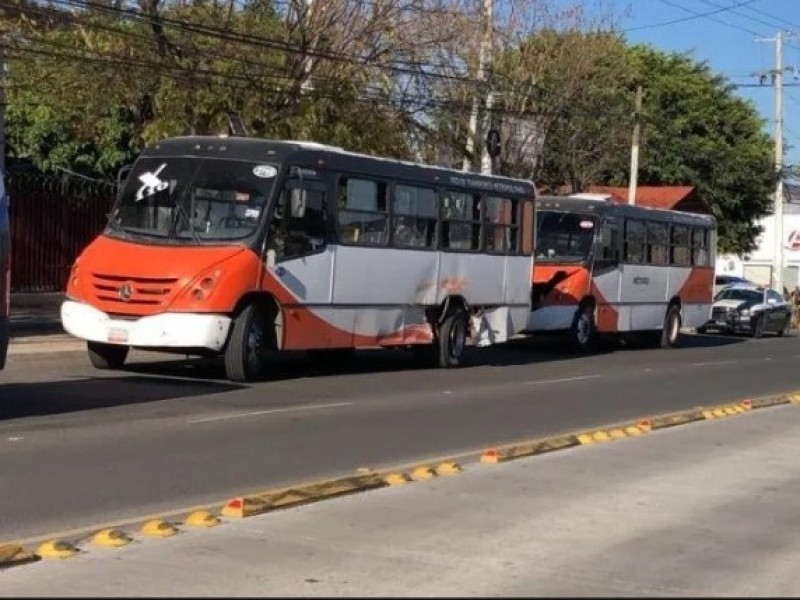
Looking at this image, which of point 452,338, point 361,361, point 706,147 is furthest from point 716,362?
point 706,147

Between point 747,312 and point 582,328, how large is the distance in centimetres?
1278

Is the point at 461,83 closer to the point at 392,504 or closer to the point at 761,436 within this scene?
the point at 761,436

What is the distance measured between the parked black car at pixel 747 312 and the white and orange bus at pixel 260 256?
19.5 meters

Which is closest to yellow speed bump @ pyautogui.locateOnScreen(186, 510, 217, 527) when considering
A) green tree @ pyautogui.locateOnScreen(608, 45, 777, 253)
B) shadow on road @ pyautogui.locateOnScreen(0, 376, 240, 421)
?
shadow on road @ pyautogui.locateOnScreen(0, 376, 240, 421)

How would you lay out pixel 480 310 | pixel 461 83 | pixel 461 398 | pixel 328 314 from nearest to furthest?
pixel 461 398, pixel 328 314, pixel 480 310, pixel 461 83

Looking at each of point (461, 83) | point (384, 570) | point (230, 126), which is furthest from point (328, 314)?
point (461, 83)

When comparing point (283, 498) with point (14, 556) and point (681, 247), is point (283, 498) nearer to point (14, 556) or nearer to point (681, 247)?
point (14, 556)

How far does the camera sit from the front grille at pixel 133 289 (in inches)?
628

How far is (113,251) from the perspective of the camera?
1656 cm

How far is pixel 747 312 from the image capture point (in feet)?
124

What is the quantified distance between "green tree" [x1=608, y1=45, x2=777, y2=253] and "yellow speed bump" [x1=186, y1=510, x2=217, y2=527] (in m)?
46.2

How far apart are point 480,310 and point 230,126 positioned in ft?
21.6

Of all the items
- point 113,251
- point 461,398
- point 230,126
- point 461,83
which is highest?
point 461,83

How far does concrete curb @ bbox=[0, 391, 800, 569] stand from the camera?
7262 mm
